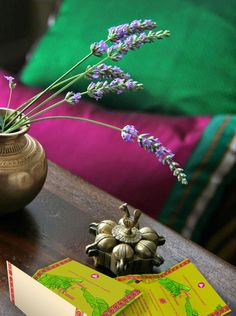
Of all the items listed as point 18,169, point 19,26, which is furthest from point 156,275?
point 19,26

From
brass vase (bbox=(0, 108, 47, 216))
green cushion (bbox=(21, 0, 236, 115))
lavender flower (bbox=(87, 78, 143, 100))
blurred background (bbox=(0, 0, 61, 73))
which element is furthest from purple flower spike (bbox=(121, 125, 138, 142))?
blurred background (bbox=(0, 0, 61, 73))

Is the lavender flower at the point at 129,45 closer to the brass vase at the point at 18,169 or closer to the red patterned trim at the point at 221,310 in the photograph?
the brass vase at the point at 18,169

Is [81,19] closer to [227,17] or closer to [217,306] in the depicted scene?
[227,17]

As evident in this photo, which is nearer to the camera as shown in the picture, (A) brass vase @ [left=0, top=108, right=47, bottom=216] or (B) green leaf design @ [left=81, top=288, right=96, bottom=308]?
(B) green leaf design @ [left=81, top=288, right=96, bottom=308]

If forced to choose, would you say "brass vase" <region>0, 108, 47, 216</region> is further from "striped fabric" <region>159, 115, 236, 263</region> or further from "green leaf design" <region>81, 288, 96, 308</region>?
"striped fabric" <region>159, 115, 236, 263</region>

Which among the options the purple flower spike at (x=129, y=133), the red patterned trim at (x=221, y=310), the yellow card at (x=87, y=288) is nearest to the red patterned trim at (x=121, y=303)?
the yellow card at (x=87, y=288)

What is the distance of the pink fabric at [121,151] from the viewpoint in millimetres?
1175

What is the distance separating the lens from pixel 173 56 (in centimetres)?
137

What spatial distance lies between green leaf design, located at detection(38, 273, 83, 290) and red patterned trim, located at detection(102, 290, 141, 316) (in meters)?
0.06

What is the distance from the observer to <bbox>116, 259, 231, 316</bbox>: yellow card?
28.3 inches

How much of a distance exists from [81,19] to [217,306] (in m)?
0.98

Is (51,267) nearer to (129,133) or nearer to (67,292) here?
(67,292)

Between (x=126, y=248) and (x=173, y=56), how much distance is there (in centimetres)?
73

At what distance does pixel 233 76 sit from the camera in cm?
137
